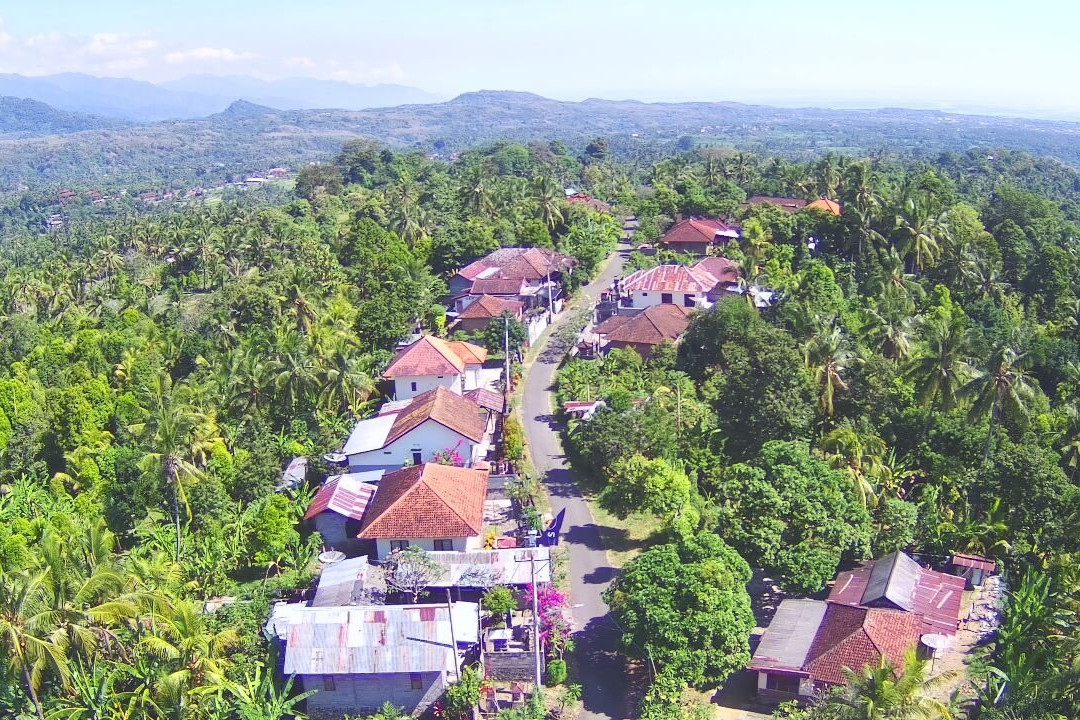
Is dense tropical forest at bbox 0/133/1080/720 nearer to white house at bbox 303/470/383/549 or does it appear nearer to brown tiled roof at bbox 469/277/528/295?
white house at bbox 303/470/383/549

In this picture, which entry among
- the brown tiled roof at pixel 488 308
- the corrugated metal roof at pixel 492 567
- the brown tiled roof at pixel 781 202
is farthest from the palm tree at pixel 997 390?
the brown tiled roof at pixel 781 202

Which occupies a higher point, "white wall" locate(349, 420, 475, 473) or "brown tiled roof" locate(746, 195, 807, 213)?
"brown tiled roof" locate(746, 195, 807, 213)

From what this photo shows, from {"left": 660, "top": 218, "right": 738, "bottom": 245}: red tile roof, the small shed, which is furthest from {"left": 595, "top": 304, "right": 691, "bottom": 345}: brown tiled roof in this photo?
the small shed

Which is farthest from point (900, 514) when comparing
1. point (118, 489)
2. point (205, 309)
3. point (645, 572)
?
point (205, 309)

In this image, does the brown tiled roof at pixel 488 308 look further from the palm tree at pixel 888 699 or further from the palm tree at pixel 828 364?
the palm tree at pixel 888 699

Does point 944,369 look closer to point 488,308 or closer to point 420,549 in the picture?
point 420,549

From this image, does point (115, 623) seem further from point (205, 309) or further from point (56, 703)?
point (205, 309)
